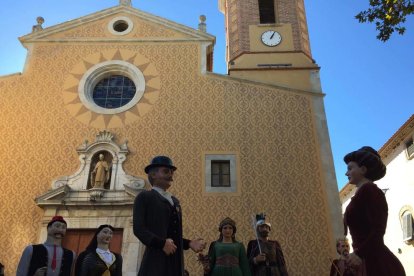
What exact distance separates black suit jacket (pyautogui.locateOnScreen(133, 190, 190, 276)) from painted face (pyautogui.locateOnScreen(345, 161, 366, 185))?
135cm

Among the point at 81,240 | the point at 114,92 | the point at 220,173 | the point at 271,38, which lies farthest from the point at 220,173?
the point at 271,38

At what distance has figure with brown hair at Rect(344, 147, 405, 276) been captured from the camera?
107 inches

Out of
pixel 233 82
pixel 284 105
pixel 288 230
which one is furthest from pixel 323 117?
pixel 288 230

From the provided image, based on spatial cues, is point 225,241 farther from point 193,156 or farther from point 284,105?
point 284,105

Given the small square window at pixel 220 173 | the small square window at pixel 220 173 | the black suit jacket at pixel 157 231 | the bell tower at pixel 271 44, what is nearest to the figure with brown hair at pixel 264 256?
the black suit jacket at pixel 157 231

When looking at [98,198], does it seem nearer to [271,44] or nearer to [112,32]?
[112,32]

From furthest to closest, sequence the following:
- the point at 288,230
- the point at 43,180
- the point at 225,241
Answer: the point at 43,180, the point at 288,230, the point at 225,241

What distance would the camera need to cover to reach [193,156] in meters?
9.91

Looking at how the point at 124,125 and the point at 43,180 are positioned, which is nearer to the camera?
the point at 43,180

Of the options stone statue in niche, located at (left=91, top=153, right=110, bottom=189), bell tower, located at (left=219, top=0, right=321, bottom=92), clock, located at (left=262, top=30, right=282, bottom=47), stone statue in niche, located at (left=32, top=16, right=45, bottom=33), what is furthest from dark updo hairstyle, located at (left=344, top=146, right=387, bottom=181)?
stone statue in niche, located at (left=32, top=16, right=45, bottom=33)

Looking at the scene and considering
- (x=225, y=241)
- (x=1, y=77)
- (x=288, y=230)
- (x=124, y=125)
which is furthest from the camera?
(x=1, y=77)

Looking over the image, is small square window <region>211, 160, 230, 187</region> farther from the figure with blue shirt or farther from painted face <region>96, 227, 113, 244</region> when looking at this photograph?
the figure with blue shirt

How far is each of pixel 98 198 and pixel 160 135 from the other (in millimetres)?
2150

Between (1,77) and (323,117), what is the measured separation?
341 inches
